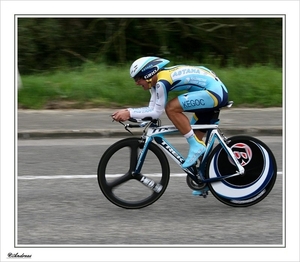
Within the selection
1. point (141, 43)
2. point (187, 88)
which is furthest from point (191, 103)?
point (141, 43)

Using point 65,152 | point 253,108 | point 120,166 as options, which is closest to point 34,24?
point 253,108

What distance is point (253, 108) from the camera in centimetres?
1344

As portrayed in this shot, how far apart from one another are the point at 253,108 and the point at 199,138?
6.89m

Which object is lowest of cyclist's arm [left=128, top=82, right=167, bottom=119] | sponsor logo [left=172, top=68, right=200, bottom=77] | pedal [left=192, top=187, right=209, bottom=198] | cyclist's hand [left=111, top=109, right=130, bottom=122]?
pedal [left=192, top=187, right=209, bottom=198]

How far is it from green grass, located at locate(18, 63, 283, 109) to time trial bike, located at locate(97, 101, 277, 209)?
664 cm

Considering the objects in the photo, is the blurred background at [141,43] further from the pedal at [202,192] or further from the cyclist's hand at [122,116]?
the cyclist's hand at [122,116]

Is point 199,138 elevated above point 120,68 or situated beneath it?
situated beneath

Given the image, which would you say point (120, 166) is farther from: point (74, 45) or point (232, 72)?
point (74, 45)

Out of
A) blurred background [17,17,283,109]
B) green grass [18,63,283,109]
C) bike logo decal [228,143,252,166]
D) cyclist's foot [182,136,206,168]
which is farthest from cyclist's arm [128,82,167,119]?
blurred background [17,17,283,109]

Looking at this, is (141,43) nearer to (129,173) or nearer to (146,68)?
(129,173)

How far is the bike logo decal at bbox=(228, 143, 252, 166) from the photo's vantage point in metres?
6.77

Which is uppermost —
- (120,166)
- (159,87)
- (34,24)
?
(34,24)

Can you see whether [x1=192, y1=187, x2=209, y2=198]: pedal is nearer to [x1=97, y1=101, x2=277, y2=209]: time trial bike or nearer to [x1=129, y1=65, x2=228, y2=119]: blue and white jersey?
[x1=97, y1=101, x2=277, y2=209]: time trial bike

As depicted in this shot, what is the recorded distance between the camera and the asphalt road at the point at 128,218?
19.5 feet
